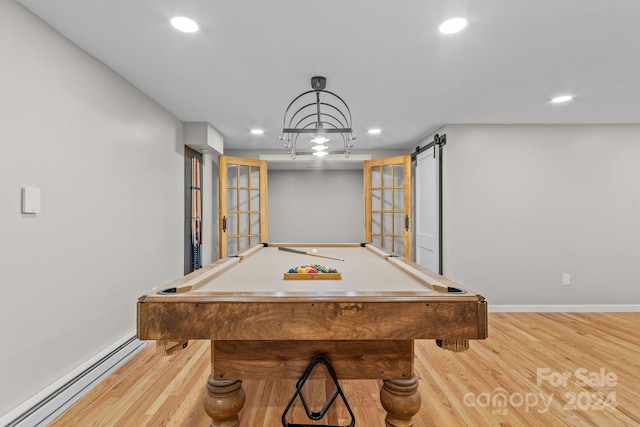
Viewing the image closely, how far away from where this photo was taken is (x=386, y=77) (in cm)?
247

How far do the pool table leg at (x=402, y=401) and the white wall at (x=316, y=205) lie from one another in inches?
177

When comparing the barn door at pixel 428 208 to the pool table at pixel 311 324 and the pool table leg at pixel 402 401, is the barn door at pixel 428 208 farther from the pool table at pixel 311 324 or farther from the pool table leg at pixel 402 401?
the pool table leg at pixel 402 401

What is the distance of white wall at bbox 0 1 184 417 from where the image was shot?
160 centimetres

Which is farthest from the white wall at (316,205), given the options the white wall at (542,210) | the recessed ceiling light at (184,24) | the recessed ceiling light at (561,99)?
the recessed ceiling light at (184,24)

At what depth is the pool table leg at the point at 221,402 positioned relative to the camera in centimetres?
136

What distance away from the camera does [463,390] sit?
2.05m

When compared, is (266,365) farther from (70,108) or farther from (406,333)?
(70,108)

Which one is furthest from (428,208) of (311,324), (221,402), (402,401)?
(221,402)

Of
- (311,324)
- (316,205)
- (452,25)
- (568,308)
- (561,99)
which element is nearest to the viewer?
(311,324)

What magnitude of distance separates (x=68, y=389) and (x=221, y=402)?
1230mm

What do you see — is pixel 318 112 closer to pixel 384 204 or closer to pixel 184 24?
pixel 184 24

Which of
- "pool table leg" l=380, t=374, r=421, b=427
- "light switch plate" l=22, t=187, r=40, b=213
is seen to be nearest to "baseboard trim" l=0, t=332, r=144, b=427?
"light switch plate" l=22, t=187, r=40, b=213

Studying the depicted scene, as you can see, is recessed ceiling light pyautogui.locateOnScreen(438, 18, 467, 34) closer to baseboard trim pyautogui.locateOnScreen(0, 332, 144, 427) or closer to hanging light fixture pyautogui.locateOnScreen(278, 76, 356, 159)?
hanging light fixture pyautogui.locateOnScreen(278, 76, 356, 159)

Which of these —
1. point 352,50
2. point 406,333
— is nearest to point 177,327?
point 406,333
